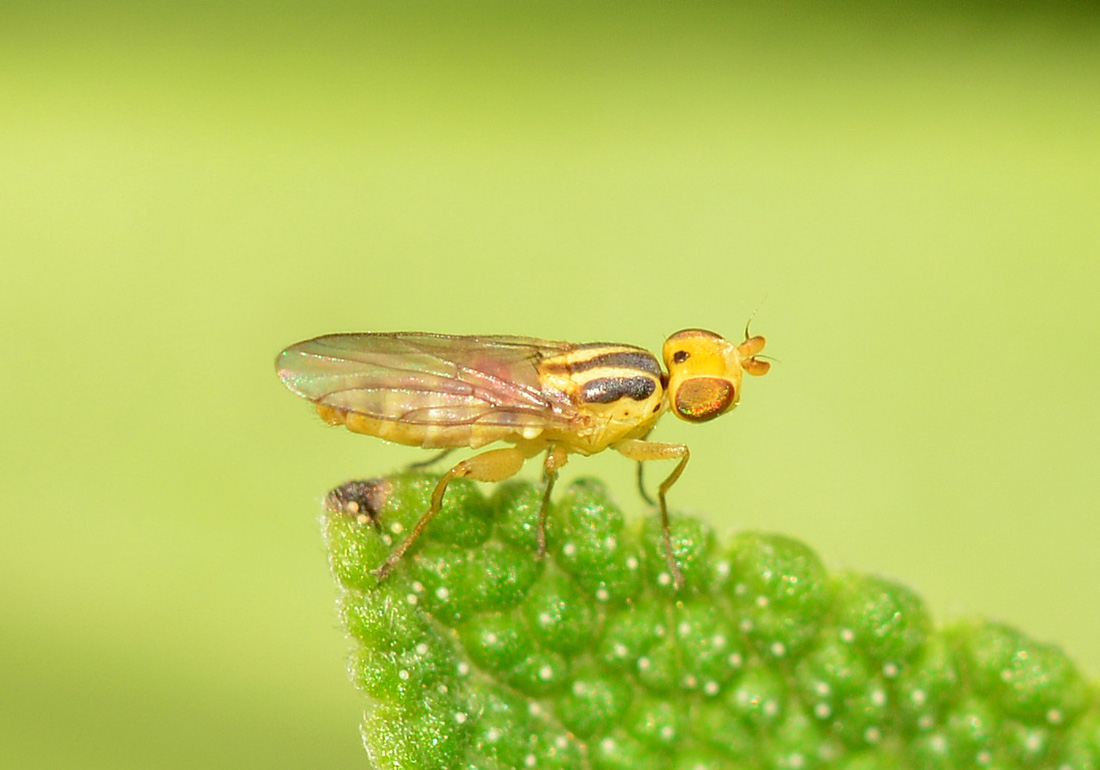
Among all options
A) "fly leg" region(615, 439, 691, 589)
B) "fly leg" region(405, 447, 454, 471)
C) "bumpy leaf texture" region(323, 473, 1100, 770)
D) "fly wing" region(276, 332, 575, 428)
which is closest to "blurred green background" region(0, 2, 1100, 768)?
"fly leg" region(405, 447, 454, 471)

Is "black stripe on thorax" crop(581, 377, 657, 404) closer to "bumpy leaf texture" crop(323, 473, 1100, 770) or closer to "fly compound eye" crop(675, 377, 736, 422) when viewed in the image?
"fly compound eye" crop(675, 377, 736, 422)

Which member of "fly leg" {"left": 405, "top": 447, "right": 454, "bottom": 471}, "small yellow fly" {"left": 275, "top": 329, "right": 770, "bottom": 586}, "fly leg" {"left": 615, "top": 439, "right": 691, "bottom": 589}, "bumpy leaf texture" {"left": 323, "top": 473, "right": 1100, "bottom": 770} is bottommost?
"bumpy leaf texture" {"left": 323, "top": 473, "right": 1100, "bottom": 770}

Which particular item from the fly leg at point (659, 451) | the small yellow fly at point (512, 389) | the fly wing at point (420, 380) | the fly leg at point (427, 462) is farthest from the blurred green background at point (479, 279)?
the fly wing at point (420, 380)

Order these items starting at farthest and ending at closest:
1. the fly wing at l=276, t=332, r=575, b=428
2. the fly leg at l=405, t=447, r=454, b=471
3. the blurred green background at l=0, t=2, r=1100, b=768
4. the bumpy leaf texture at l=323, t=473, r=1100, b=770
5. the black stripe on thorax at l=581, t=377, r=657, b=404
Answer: the blurred green background at l=0, t=2, r=1100, b=768 → the fly leg at l=405, t=447, r=454, b=471 → the black stripe on thorax at l=581, t=377, r=657, b=404 → the fly wing at l=276, t=332, r=575, b=428 → the bumpy leaf texture at l=323, t=473, r=1100, b=770

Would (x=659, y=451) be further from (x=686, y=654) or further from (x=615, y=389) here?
(x=686, y=654)

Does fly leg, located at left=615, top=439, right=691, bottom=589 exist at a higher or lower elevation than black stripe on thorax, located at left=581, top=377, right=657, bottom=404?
lower

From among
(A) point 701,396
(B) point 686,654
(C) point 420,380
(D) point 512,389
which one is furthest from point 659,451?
(B) point 686,654

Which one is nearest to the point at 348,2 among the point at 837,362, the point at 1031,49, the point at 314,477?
the point at 314,477
